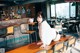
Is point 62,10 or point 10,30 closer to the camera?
point 10,30

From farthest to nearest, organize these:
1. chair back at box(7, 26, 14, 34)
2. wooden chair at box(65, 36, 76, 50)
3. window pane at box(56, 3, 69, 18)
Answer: window pane at box(56, 3, 69, 18), chair back at box(7, 26, 14, 34), wooden chair at box(65, 36, 76, 50)

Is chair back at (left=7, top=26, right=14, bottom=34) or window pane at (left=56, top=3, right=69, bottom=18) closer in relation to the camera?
chair back at (left=7, top=26, right=14, bottom=34)

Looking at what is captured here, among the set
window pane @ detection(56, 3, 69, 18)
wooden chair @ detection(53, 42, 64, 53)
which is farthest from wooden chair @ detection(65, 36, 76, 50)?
window pane @ detection(56, 3, 69, 18)

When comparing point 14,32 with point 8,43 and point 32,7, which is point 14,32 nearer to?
point 8,43

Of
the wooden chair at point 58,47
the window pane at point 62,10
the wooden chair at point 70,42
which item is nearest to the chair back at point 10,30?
the wooden chair at point 70,42

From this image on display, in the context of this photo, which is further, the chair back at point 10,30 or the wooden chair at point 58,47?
the chair back at point 10,30

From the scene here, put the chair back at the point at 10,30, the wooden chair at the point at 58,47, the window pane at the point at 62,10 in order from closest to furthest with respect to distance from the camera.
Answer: the wooden chair at the point at 58,47 → the chair back at the point at 10,30 → the window pane at the point at 62,10

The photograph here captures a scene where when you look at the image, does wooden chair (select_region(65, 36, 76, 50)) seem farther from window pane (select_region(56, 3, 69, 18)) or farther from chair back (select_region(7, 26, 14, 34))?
window pane (select_region(56, 3, 69, 18))

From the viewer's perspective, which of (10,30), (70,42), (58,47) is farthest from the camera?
(10,30)

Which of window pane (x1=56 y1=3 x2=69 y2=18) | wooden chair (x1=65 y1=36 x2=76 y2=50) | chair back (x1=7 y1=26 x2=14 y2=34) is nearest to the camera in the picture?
wooden chair (x1=65 y1=36 x2=76 y2=50)

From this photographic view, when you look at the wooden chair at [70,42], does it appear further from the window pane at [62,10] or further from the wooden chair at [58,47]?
the window pane at [62,10]

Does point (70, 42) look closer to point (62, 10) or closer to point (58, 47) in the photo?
point (58, 47)

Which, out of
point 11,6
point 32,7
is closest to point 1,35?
point 11,6

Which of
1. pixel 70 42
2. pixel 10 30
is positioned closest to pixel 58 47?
pixel 70 42
